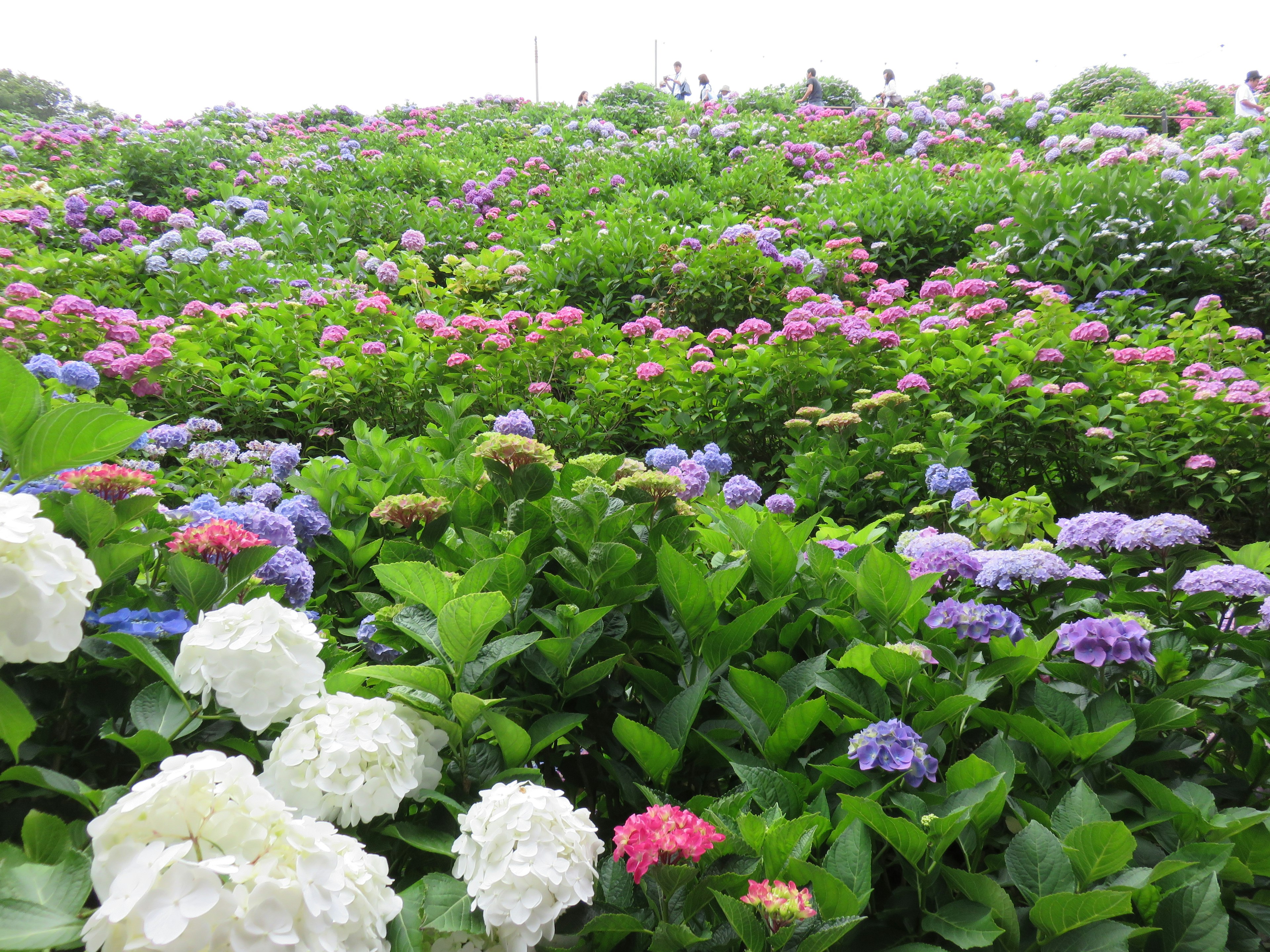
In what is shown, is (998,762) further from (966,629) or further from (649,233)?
(649,233)

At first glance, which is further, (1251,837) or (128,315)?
(128,315)

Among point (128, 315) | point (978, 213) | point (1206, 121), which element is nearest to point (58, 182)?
point (128, 315)

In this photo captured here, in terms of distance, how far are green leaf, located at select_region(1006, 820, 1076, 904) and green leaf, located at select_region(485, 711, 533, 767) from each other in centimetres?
70

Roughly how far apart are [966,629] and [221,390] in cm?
419

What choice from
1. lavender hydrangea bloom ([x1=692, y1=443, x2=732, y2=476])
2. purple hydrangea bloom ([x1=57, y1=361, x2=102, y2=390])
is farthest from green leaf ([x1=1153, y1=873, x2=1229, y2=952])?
purple hydrangea bloom ([x1=57, y1=361, x2=102, y2=390])

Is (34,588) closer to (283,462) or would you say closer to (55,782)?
(55,782)

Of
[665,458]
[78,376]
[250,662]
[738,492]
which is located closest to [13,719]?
[250,662]

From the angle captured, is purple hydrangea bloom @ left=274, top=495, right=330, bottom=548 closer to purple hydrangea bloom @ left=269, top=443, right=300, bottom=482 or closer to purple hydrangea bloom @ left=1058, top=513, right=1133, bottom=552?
purple hydrangea bloom @ left=269, top=443, right=300, bottom=482

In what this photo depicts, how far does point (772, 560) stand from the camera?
1.50m

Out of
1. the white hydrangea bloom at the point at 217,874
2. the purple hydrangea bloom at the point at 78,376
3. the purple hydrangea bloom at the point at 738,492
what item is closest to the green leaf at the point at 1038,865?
the white hydrangea bloom at the point at 217,874

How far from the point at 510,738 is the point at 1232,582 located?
1.44 meters

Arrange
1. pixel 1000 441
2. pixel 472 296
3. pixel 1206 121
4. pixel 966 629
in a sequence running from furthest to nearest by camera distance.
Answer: pixel 1206 121
pixel 472 296
pixel 1000 441
pixel 966 629

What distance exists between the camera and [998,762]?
1113 millimetres

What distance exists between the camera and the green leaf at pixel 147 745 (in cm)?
86
